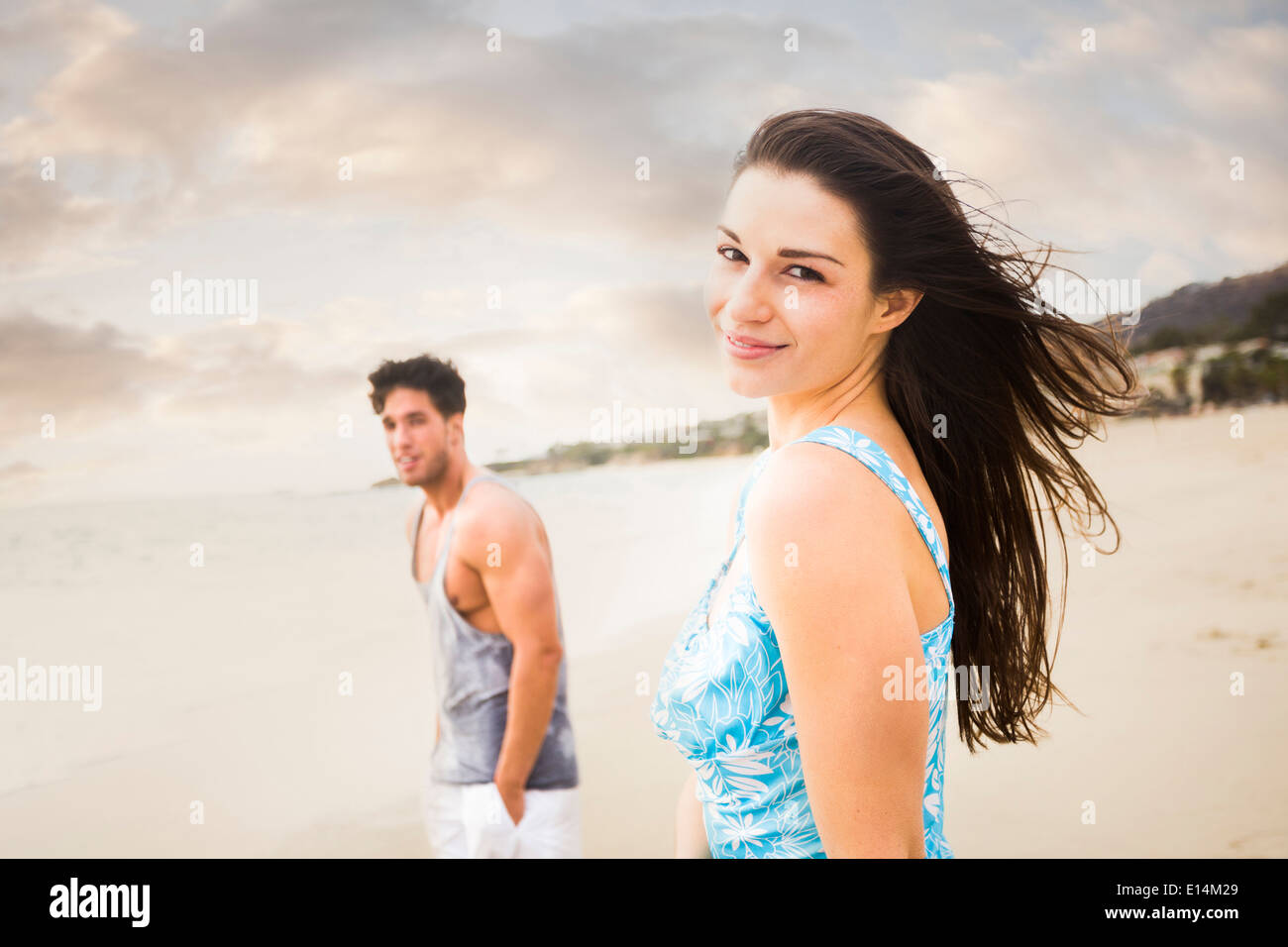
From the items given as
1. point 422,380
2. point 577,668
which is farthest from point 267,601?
point 422,380

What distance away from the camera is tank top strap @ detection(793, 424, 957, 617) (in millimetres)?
1019

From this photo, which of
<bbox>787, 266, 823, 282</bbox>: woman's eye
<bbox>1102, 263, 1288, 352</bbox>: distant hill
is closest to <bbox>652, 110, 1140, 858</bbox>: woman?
<bbox>787, 266, 823, 282</bbox>: woman's eye

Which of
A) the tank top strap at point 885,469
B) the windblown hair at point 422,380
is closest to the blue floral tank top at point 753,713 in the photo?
the tank top strap at point 885,469

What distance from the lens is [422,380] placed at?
11.2ft

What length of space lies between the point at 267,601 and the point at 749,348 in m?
15.5

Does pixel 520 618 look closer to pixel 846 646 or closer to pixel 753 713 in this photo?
pixel 753 713

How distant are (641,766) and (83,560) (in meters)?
11.8

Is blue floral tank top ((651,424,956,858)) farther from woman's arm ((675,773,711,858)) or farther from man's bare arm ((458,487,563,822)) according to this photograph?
man's bare arm ((458,487,563,822))

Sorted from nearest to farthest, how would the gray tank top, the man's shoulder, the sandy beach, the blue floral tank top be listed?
the blue floral tank top, the gray tank top, the man's shoulder, the sandy beach

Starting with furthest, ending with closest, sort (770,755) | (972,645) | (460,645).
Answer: (460,645) → (972,645) → (770,755)

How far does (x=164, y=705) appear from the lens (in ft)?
41.5

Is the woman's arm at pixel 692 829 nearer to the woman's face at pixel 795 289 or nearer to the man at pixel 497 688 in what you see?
the woman's face at pixel 795 289
